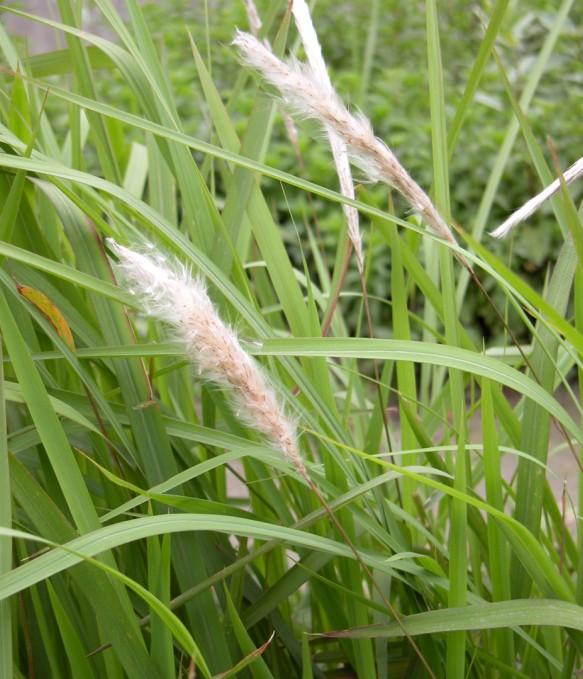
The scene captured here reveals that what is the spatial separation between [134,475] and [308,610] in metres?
0.59

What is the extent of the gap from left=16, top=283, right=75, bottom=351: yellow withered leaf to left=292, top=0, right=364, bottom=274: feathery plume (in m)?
0.29

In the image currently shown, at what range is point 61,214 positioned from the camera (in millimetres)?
984

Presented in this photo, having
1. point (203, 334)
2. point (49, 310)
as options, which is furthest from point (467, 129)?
point (203, 334)

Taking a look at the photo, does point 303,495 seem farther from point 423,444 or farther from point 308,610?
point 308,610

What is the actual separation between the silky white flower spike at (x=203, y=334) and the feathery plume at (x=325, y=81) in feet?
0.69

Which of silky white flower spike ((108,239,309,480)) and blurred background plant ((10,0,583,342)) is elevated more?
silky white flower spike ((108,239,309,480))

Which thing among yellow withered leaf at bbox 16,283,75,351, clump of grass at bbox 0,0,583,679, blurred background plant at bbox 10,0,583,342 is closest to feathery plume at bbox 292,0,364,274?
clump of grass at bbox 0,0,583,679

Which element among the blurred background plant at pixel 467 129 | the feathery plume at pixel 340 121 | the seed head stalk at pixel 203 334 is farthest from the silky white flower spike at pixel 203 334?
the blurred background plant at pixel 467 129

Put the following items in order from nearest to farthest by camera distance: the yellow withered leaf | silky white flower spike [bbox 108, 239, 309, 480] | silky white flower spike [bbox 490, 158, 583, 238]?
silky white flower spike [bbox 108, 239, 309, 480] → silky white flower spike [bbox 490, 158, 583, 238] → the yellow withered leaf

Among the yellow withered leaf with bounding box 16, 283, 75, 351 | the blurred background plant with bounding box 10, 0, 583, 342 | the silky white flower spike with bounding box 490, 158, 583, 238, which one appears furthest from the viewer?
the blurred background plant with bounding box 10, 0, 583, 342

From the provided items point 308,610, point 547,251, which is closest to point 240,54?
point 308,610

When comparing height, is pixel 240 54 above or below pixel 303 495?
above

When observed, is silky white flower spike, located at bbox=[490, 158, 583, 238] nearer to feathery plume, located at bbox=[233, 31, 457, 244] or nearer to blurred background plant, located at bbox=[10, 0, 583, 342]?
feathery plume, located at bbox=[233, 31, 457, 244]

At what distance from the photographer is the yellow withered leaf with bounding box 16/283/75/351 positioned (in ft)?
3.12
